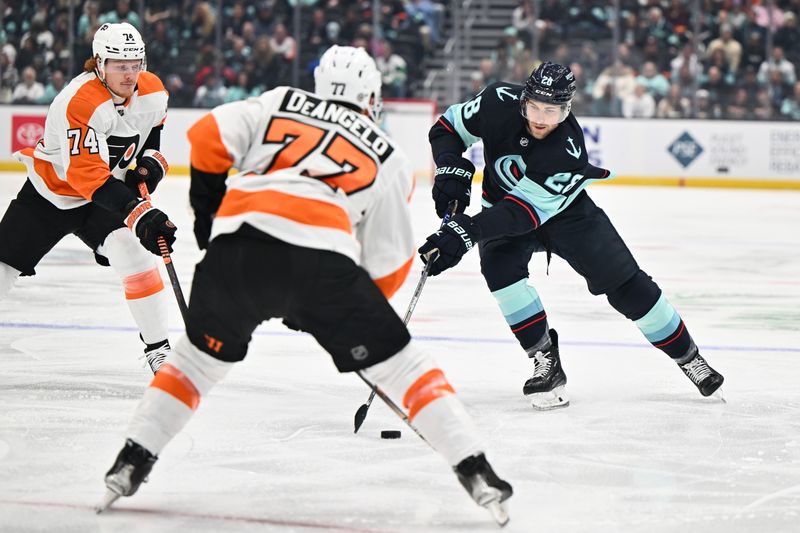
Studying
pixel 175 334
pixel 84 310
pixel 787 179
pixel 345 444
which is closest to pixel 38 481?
pixel 345 444

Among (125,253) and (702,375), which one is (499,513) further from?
(125,253)

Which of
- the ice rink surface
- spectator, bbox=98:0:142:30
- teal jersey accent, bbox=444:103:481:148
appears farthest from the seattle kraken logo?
spectator, bbox=98:0:142:30

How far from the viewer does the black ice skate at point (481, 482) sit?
2.51m

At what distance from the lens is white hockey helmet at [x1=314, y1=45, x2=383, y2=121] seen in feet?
8.50

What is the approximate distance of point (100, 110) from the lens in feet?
12.6

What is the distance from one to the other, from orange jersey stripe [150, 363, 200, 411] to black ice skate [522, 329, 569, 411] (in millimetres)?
1516

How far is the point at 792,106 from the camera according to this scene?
42.8 feet

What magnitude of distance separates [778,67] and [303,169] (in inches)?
466

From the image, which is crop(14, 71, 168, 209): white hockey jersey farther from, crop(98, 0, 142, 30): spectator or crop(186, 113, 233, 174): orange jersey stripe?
crop(98, 0, 142, 30): spectator

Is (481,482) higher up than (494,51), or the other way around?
(481,482)

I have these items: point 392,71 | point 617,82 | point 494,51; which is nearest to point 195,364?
point 617,82

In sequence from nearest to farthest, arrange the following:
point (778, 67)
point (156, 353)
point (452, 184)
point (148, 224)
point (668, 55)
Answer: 1. point (148, 224)
2. point (452, 184)
3. point (156, 353)
4. point (778, 67)
5. point (668, 55)

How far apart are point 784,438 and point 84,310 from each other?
Answer: 10.4ft

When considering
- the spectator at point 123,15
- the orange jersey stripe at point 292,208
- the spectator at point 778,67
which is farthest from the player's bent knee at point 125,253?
the spectator at point 778,67
